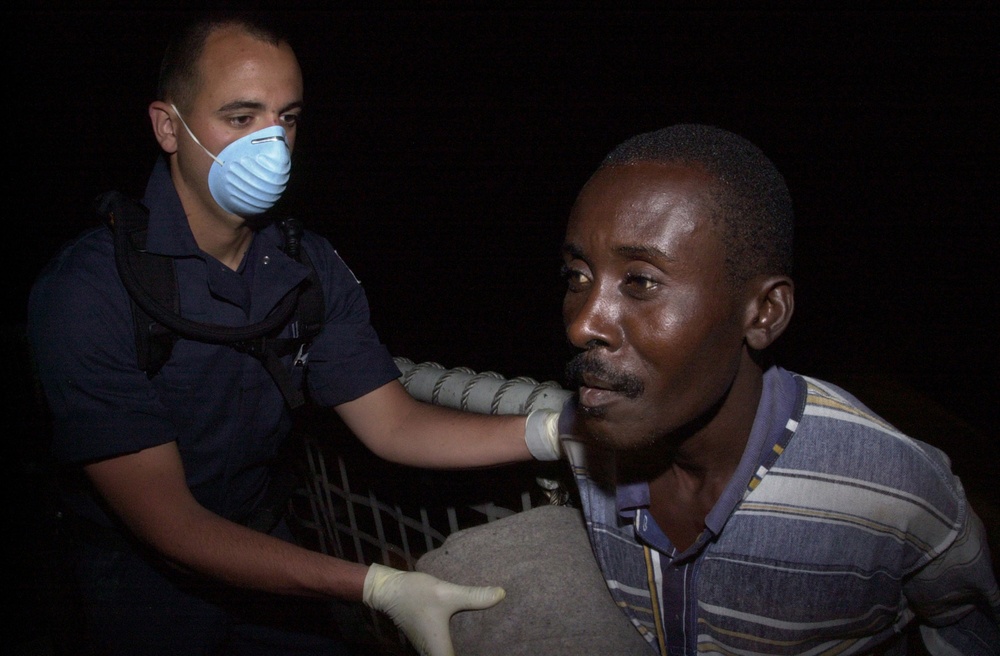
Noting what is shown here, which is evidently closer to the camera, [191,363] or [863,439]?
[863,439]

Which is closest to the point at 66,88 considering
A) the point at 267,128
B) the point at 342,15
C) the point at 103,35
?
the point at 103,35

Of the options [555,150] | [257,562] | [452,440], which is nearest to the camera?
[257,562]

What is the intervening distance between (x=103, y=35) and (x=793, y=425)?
11420 mm

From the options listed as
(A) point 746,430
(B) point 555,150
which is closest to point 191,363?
(A) point 746,430

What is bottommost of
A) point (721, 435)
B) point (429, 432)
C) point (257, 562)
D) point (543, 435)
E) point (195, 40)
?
point (257, 562)

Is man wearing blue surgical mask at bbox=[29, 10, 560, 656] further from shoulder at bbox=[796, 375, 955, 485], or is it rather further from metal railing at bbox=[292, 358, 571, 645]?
shoulder at bbox=[796, 375, 955, 485]

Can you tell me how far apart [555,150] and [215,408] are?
9.48m

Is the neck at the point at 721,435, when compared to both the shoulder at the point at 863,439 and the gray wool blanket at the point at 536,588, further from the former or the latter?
the gray wool blanket at the point at 536,588

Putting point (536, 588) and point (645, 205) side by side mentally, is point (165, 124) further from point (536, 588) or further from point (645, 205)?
point (536, 588)

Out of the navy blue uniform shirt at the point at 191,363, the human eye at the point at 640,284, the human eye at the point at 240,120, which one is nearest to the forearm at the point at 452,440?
the navy blue uniform shirt at the point at 191,363

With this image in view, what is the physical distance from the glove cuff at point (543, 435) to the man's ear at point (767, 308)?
2.02 feet

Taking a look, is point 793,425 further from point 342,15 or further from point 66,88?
point 66,88

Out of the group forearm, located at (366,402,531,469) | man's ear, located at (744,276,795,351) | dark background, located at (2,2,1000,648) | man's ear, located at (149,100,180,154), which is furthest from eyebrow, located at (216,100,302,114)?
dark background, located at (2,2,1000,648)

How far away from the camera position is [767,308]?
1224 mm
